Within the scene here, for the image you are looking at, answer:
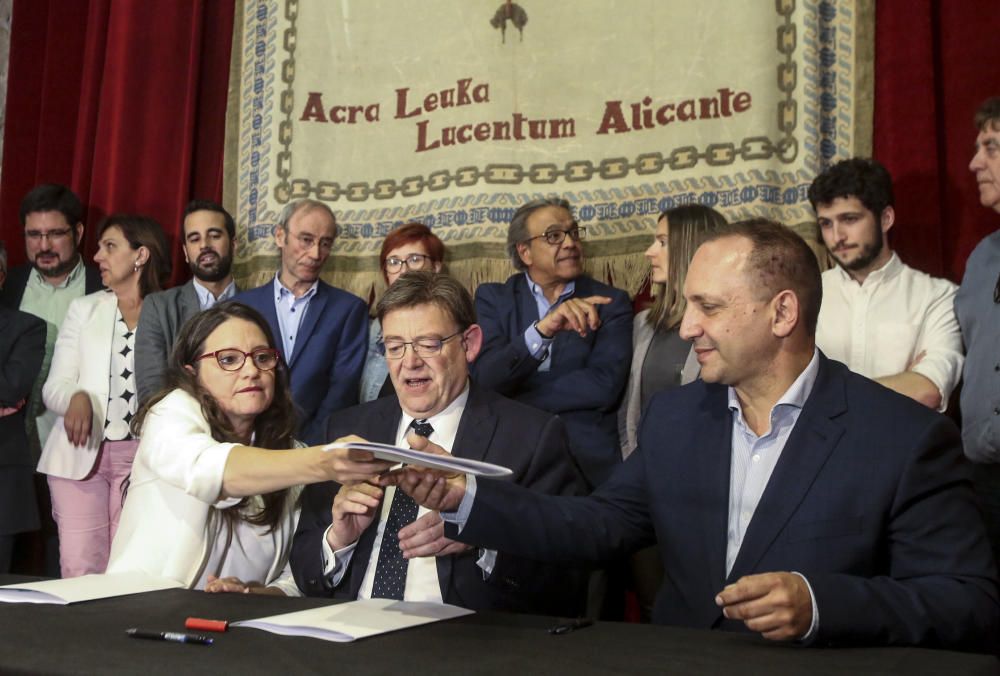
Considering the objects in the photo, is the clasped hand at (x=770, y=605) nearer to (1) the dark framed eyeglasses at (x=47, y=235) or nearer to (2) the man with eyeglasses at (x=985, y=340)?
(2) the man with eyeglasses at (x=985, y=340)

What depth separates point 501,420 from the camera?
2.54 meters

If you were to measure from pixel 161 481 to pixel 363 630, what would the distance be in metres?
1.01

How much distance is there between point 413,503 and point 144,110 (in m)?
3.37

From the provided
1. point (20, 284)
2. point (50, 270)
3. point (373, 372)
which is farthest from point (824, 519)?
point (20, 284)

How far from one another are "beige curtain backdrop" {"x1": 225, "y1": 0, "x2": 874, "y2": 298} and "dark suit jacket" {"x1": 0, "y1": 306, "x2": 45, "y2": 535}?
92cm

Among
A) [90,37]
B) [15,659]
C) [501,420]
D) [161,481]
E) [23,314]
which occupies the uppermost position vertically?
[90,37]

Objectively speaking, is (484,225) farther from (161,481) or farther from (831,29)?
(161,481)

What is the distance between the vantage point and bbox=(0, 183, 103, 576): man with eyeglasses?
4.57 metres

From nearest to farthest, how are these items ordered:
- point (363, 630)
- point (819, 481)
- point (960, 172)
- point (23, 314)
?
point (363, 630)
point (819, 481)
point (960, 172)
point (23, 314)

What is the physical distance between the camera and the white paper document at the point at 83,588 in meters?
1.86

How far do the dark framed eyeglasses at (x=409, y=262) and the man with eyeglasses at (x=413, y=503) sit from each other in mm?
1300

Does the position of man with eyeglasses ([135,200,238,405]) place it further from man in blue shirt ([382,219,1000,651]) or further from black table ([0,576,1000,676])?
black table ([0,576,1000,676])

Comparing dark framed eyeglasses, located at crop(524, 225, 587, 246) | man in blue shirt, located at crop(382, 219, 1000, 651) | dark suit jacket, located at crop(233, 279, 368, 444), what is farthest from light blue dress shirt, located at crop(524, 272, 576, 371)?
man in blue shirt, located at crop(382, 219, 1000, 651)

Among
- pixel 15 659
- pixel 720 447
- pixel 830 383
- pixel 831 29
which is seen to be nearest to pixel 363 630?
pixel 15 659
